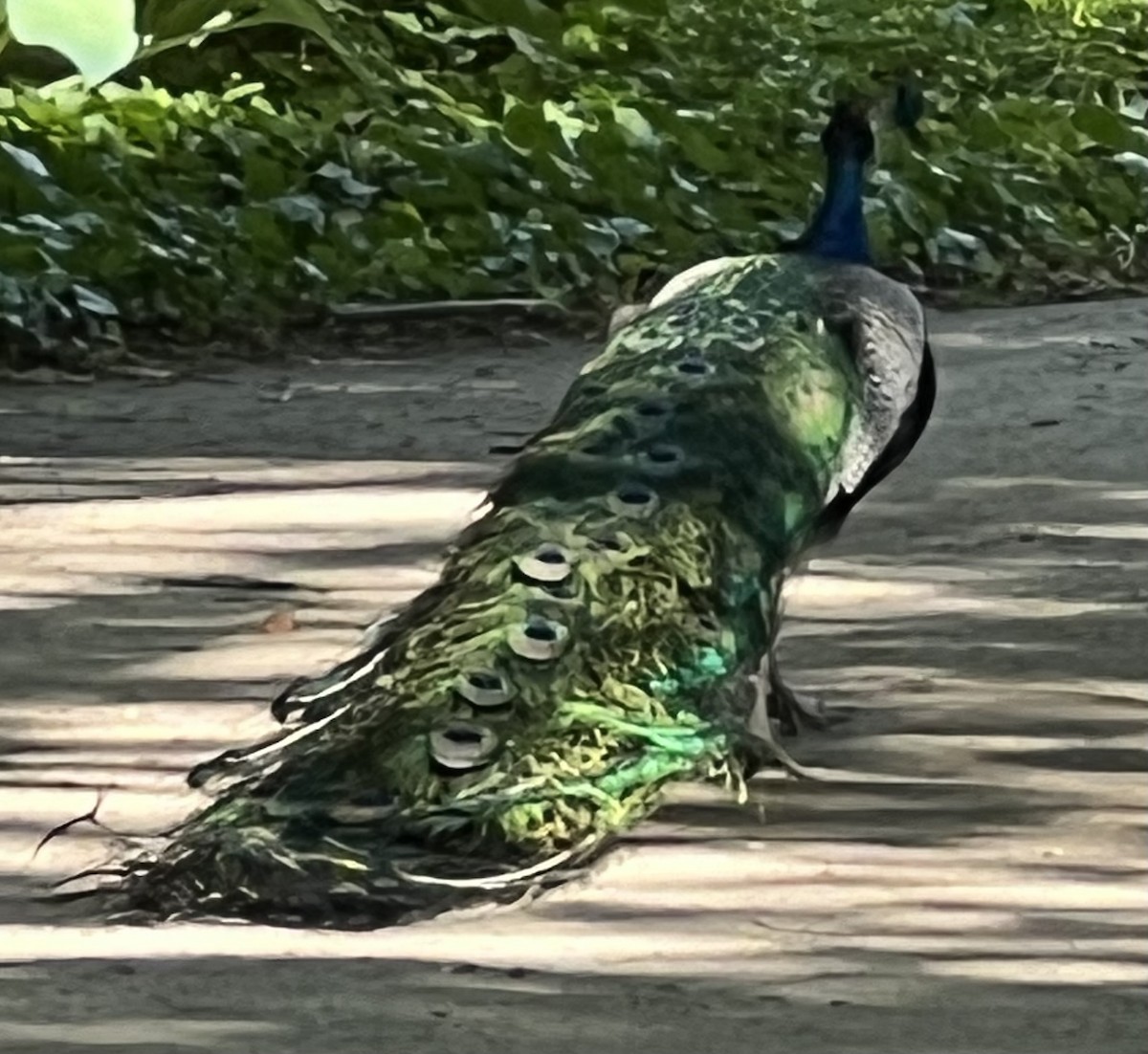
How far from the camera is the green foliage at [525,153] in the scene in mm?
10641

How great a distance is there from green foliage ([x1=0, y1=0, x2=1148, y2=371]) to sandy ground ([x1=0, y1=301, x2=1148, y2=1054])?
1.60 meters

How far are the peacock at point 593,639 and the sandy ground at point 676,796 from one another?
4.3 inches

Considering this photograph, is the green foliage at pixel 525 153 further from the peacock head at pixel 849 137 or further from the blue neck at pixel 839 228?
the blue neck at pixel 839 228

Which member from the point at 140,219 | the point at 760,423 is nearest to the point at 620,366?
the point at 760,423

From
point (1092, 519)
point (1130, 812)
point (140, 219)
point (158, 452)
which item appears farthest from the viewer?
point (140, 219)

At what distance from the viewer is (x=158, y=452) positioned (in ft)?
26.8

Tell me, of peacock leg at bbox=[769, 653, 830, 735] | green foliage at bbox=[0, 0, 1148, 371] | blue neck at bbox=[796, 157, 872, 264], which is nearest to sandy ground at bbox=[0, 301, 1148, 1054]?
peacock leg at bbox=[769, 653, 830, 735]

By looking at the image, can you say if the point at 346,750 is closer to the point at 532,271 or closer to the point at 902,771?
the point at 902,771

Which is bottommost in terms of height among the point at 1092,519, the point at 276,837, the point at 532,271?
the point at 532,271

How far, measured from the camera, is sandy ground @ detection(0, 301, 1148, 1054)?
3545 mm

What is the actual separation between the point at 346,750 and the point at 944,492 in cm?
382

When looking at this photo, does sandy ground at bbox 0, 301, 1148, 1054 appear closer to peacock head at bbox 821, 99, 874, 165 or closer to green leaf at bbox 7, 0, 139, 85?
peacock head at bbox 821, 99, 874, 165

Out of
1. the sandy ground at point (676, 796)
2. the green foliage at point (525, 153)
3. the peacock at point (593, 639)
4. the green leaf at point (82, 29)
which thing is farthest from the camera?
the green foliage at point (525, 153)

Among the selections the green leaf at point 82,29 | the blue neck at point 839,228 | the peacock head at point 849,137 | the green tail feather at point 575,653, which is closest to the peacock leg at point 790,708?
the green tail feather at point 575,653
